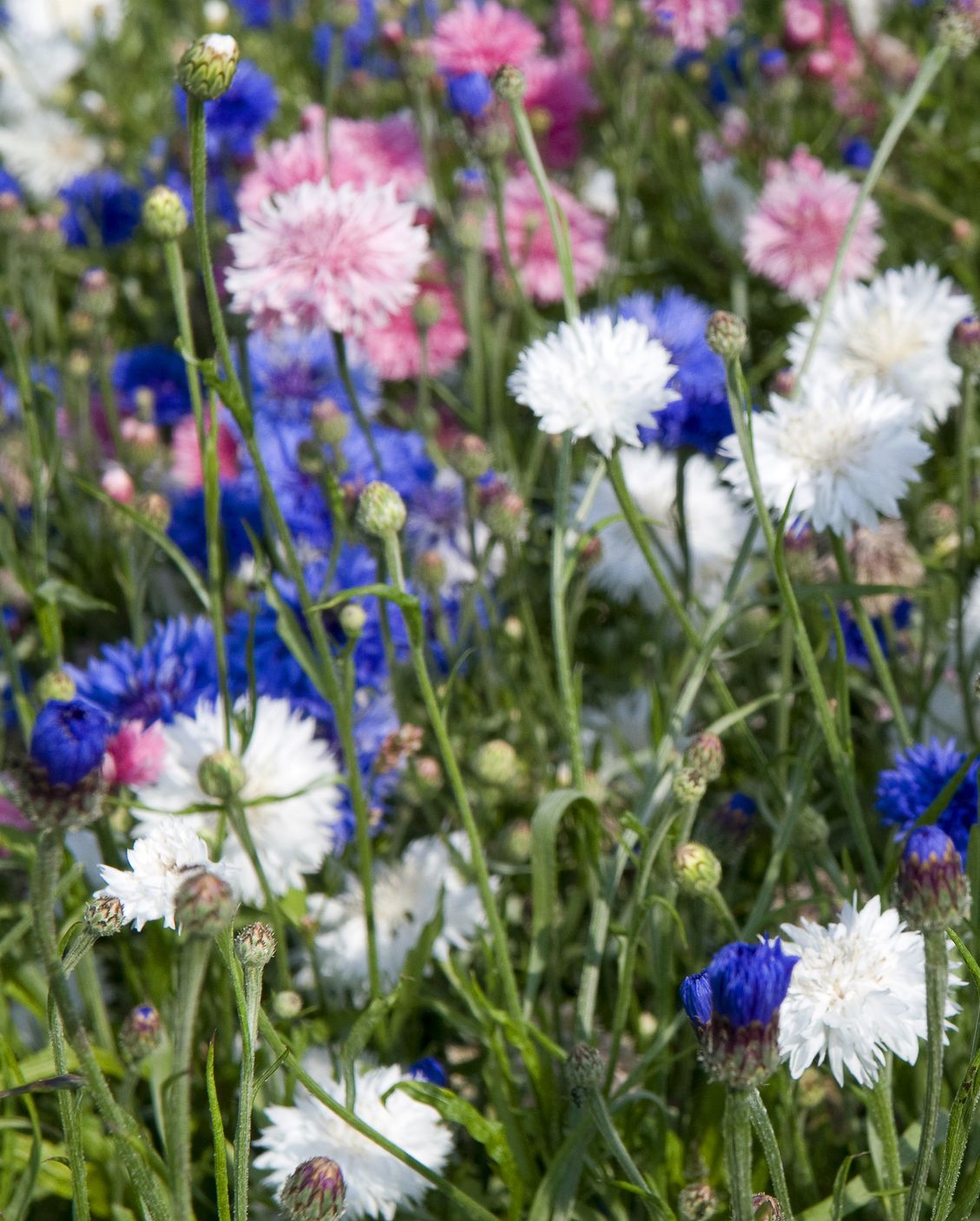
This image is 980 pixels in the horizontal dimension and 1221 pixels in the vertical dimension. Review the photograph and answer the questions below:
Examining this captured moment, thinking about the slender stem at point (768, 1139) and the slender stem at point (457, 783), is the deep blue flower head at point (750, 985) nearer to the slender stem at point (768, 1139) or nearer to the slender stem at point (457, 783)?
the slender stem at point (768, 1139)

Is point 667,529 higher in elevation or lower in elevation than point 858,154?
lower

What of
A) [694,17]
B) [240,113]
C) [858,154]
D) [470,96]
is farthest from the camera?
[858,154]

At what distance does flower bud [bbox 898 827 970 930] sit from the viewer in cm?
60

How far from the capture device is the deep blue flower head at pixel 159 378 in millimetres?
1673

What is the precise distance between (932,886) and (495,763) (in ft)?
1.51

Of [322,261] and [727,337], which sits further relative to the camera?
[322,261]

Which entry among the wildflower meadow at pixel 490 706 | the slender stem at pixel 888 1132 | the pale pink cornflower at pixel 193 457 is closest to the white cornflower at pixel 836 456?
the wildflower meadow at pixel 490 706

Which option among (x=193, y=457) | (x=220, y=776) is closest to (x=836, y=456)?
(x=220, y=776)

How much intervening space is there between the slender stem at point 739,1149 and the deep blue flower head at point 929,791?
34cm

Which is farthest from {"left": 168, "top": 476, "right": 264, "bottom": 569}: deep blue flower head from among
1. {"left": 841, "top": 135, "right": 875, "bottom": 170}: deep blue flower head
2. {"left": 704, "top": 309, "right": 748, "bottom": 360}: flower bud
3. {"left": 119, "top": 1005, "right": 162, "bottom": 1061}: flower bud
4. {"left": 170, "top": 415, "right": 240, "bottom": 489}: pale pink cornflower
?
{"left": 841, "top": 135, "right": 875, "bottom": 170}: deep blue flower head

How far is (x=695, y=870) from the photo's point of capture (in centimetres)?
77

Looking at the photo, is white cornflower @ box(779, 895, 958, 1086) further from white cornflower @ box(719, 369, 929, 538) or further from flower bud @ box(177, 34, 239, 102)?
flower bud @ box(177, 34, 239, 102)

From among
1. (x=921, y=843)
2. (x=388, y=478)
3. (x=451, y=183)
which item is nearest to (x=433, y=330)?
(x=388, y=478)

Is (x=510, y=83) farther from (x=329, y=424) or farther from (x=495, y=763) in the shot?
(x=495, y=763)
